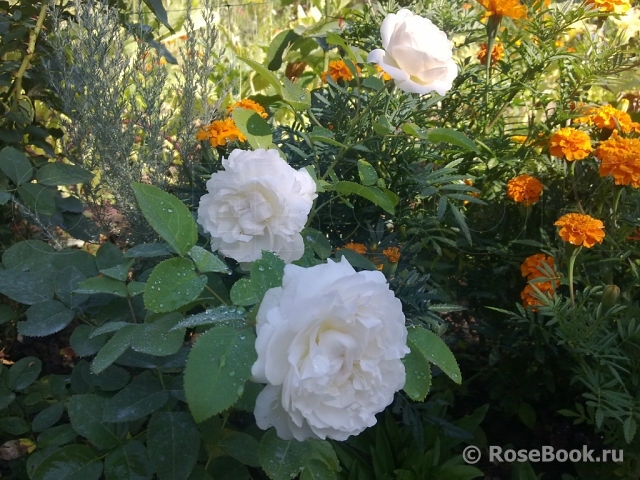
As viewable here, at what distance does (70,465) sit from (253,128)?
0.57m

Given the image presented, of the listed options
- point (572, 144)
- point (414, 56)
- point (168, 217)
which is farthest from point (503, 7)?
point (168, 217)

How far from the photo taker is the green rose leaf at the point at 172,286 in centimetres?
71

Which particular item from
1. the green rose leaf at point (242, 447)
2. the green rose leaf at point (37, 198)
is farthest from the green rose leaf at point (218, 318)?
the green rose leaf at point (37, 198)

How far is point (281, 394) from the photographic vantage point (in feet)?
2.10

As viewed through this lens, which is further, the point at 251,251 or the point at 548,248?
the point at 548,248

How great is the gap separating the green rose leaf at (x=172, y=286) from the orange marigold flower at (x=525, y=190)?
1001mm

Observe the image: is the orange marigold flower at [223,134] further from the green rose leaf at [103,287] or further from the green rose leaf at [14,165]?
the green rose leaf at [103,287]

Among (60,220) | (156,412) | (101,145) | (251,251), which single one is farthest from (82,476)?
(101,145)

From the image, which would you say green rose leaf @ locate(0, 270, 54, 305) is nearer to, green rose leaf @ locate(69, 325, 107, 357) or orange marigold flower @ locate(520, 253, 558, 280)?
green rose leaf @ locate(69, 325, 107, 357)

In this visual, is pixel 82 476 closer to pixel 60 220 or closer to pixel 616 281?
pixel 60 220

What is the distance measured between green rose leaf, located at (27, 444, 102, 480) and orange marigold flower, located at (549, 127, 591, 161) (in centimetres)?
120

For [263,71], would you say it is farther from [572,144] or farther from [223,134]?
[572,144]

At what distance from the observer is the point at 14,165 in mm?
1213

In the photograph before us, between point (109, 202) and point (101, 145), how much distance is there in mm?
228
